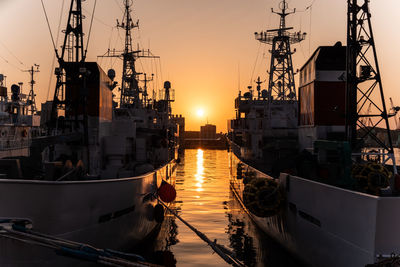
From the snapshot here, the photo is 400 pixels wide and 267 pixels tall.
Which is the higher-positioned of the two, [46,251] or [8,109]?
[8,109]

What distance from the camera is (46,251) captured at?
33.6ft

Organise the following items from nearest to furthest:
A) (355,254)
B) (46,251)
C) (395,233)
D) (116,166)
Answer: (395,233)
(355,254)
(46,251)
(116,166)

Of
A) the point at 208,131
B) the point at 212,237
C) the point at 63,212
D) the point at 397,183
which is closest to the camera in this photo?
the point at 63,212

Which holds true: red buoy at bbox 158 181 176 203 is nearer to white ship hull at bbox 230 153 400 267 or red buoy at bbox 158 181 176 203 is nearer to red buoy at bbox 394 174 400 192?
white ship hull at bbox 230 153 400 267

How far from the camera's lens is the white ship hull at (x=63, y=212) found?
10102 mm

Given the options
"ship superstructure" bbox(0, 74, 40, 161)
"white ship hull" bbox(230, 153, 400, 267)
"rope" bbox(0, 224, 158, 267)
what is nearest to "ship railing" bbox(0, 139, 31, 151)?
"ship superstructure" bbox(0, 74, 40, 161)

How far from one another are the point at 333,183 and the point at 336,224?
3.37 meters

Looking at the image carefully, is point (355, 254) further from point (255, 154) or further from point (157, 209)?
point (255, 154)

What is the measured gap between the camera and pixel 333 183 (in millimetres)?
13562

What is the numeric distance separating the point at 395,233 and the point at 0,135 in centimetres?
4216

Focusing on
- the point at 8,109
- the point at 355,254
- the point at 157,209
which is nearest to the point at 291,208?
the point at 355,254

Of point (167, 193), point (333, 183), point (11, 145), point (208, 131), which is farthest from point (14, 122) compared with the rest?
point (208, 131)

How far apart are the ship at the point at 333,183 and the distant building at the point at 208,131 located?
409ft

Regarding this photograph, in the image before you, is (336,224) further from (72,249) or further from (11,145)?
(11,145)
